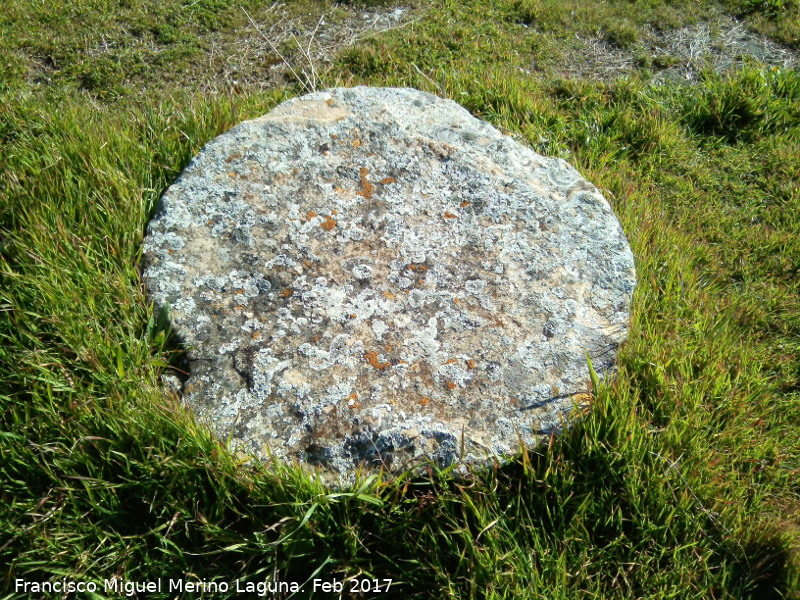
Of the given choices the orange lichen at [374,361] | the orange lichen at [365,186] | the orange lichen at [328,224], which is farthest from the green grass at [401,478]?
the orange lichen at [365,186]

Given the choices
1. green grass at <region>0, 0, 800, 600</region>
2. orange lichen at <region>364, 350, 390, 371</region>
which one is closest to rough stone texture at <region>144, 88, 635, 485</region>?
orange lichen at <region>364, 350, 390, 371</region>

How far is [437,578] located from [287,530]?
544mm

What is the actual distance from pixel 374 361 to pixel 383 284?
402 millimetres

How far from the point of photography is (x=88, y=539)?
95.1 inches

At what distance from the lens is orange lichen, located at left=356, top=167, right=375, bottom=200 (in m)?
3.29

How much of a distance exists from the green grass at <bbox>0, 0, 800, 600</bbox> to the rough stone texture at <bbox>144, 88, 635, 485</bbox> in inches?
6.1

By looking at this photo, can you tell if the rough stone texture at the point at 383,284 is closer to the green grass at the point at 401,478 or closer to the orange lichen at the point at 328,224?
the orange lichen at the point at 328,224

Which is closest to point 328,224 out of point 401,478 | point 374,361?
point 374,361

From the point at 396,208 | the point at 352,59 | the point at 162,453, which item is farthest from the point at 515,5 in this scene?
the point at 162,453

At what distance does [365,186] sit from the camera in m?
3.32

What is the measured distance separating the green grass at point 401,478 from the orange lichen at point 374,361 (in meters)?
0.48

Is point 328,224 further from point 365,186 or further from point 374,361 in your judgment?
point 374,361

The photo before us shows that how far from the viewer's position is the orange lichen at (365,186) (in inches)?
130

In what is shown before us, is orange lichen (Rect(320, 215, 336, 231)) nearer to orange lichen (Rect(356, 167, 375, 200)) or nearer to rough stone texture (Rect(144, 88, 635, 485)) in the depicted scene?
rough stone texture (Rect(144, 88, 635, 485))
